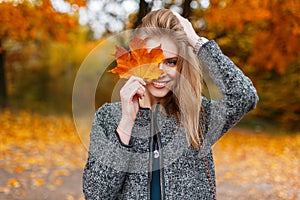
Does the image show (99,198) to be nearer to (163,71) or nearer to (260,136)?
(163,71)

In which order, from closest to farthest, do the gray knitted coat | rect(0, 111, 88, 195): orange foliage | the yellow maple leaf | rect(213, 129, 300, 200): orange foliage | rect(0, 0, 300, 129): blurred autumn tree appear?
the yellow maple leaf → the gray knitted coat → rect(0, 111, 88, 195): orange foliage → rect(213, 129, 300, 200): orange foliage → rect(0, 0, 300, 129): blurred autumn tree

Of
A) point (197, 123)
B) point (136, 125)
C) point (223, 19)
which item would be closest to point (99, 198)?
point (136, 125)

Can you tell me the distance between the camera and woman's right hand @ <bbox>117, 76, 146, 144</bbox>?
133 cm

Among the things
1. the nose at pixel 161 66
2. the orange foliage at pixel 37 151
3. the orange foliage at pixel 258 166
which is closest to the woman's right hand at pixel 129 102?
the nose at pixel 161 66

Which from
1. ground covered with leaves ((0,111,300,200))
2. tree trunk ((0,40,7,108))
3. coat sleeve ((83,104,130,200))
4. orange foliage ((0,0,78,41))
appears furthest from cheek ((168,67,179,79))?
tree trunk ((0,40,7,108))

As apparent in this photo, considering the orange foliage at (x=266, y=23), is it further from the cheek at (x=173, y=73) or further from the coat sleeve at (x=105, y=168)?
the coat sleeve at (x=105, y=168)

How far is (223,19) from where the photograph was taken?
7043mm

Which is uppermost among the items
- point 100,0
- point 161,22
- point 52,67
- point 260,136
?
point 100,0

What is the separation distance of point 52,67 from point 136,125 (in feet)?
43.4

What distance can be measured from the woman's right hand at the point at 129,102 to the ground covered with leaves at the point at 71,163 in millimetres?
3582

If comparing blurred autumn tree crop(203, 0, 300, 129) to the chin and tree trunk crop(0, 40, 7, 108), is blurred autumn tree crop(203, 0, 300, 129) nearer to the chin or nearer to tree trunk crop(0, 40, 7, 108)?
the chin

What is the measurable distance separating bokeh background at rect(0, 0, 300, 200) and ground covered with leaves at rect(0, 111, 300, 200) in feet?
0.05

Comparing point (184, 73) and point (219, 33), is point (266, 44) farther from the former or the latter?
point (184, 73)

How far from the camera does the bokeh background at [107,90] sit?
5629 millimetres
